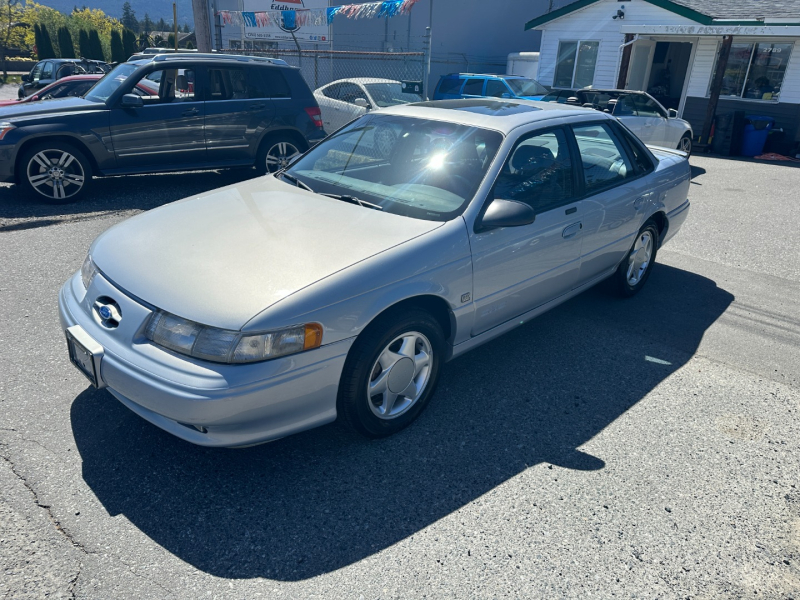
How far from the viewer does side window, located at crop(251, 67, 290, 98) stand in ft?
28.1

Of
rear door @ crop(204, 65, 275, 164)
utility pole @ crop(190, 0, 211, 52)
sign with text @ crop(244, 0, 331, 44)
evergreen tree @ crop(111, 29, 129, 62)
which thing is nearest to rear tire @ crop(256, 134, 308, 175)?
rear door @ crop(204, 65, 275, 164)

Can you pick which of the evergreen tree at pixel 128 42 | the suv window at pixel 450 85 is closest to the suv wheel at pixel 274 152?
the suv window at pixel 450 85

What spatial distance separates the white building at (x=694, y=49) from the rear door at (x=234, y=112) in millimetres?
11888

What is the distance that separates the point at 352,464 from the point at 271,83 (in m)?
7.02

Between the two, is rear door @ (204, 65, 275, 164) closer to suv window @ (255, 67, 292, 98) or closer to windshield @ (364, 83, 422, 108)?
suv window @ (255, 67, 292, 98)

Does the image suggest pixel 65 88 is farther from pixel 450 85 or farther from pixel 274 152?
pixel 450 85

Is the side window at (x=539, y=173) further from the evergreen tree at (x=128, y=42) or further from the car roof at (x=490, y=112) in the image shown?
the evergreen tree at (x=128, y=42)

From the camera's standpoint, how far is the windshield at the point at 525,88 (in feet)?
50.9

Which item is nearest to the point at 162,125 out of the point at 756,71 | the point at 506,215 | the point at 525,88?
the point at 506,215

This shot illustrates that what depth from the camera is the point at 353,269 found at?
287cm

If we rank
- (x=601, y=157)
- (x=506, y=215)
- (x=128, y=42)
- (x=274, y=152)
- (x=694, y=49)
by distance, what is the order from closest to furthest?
(x=506, y=215) < (x=601, y=157) < (x=274, y=152) < (x=694, y=49) < (x=128, y=42)

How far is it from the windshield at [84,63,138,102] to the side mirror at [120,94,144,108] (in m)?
0.31

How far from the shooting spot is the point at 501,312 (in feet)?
12.2

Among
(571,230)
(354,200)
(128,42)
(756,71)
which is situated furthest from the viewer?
(128,42)
